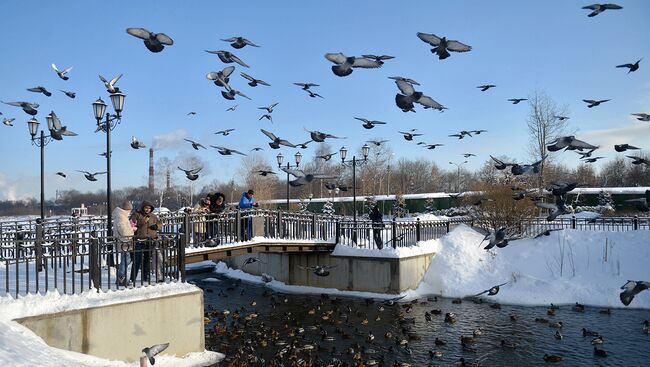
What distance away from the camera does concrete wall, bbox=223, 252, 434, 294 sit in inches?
753

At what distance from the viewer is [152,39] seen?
920 cm

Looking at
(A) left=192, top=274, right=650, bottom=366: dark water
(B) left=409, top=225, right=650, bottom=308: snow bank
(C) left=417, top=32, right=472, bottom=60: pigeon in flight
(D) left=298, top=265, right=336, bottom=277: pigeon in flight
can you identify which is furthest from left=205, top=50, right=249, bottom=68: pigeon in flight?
(B) left=409, top=225, right=650, bottom=308: snow bank

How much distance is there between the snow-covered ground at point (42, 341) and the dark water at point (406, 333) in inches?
79.1

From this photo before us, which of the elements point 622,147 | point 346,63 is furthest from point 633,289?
point 346,63

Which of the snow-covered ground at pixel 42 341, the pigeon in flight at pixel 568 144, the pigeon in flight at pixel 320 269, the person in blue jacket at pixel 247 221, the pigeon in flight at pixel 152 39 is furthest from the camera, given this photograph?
the pigeon in flight at pixel 320 269

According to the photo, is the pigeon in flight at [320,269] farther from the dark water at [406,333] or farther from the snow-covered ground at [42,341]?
the snow-covered ground at [42,341]

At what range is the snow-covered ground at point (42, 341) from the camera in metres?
7.38

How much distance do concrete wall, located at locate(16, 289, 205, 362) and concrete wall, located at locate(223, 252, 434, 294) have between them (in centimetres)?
959

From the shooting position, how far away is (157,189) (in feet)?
228

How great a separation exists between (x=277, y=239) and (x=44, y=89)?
8.78m

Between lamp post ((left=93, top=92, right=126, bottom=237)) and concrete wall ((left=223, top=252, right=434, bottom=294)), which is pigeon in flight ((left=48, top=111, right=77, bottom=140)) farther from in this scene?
concrete wall ((left=223, top=252, right=434, bottom=294))

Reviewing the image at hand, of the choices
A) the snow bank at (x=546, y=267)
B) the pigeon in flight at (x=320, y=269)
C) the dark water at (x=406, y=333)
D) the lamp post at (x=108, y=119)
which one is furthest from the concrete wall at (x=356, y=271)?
the lamp post at (x=108, y=119)

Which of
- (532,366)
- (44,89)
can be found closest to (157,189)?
(44,89)

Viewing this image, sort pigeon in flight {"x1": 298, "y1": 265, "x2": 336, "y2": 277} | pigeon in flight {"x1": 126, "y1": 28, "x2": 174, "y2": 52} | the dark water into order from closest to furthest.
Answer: pigeon in flight {"x1": 126, "y1": 28, "x2": 174, "y2": 52}, the dark water, pigeon in flight {"x1": 298, "y1": 265, "x2": 336, "y2": 277}
